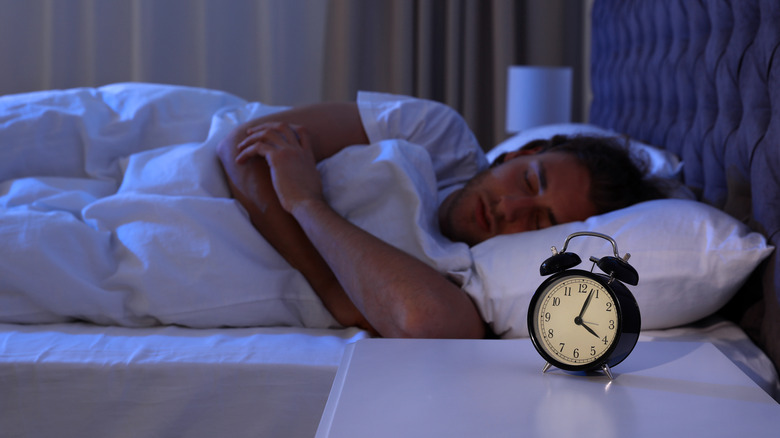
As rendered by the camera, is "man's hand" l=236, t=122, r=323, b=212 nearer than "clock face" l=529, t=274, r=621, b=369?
No

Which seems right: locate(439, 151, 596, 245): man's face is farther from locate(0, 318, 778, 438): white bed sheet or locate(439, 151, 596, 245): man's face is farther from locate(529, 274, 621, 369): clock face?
locate(529, 274, 621, 369): clock face

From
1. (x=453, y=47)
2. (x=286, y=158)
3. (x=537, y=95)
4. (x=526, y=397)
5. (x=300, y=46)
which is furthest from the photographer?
(x=300, y=46)

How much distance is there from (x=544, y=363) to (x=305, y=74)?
2.83 m

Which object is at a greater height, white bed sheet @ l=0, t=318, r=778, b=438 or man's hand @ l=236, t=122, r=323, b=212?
man's hand @ l=236, t=122, r=323, b=212

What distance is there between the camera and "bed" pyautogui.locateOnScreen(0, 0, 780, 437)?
0.99 meters

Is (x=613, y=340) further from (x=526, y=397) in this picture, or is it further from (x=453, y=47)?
(x=453, y=47)

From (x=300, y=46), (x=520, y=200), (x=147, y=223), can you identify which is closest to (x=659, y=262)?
(x=520, y=200)

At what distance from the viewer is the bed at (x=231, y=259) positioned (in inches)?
38.9

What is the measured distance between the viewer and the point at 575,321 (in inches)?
29.0

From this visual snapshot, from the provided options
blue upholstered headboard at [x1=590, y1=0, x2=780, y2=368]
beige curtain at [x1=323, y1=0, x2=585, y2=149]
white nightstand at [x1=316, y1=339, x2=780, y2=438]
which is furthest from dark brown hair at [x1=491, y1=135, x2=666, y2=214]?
beige curtain at [x1=323, y1=0, x2=585, y2=149]

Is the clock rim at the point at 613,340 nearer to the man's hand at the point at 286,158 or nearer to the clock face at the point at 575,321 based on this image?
the clock face at the point at 575,321

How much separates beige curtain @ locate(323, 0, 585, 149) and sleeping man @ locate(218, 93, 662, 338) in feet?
5.19

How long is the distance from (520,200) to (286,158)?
47cm

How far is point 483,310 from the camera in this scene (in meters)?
1.13
